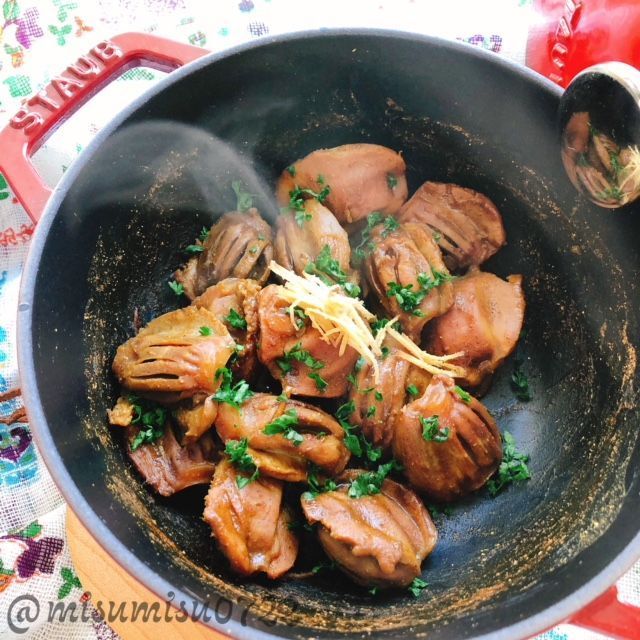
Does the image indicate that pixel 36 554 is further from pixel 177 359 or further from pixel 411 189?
pixel 411 189

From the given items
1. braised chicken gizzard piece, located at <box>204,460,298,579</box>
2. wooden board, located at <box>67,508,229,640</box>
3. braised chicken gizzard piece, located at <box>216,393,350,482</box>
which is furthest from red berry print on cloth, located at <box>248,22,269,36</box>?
wooden board, located at <box>67,508,229,640</box>

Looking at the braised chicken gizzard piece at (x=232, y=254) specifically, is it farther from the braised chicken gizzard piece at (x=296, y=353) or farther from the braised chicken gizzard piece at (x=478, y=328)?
the braised chicken gizzard piece at (x=478, y=328)

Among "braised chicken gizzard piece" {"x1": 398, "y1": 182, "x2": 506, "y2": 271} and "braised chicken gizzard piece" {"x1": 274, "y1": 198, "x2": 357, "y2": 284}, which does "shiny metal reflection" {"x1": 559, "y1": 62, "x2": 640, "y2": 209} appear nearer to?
"braised chicken gizzard piece" {"x1": 398, "y1": 182, "x2": 506, "y2": 271}

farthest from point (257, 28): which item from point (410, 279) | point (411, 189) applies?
point (410, 279)

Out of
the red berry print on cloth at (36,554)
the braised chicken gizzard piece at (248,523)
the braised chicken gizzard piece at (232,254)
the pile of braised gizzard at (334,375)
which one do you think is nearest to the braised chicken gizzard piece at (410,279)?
the pile of braised gizzard at (334,375)

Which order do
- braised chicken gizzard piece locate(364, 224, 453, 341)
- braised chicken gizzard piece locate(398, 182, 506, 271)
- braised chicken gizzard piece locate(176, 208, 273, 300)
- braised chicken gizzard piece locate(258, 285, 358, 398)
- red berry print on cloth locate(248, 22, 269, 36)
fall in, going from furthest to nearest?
1. red berry print on cloth locate(248, 22, 269, 36)
2. braised chicken gizzard piece locate(398, 182, 506, 271)
3. braised chicken gizzard piece locate(176, 208, 273, 300)
4. braised chicken gizzard piece locate(364, 224, 453, 341)
5. braised chicken gizzard piece locate(258, 285, 358, 398)

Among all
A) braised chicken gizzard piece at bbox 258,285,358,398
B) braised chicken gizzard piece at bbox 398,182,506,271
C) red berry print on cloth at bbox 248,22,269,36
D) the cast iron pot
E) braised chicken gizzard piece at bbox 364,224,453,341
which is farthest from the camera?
red berry print on cloth at bbox 248,22,269,36
